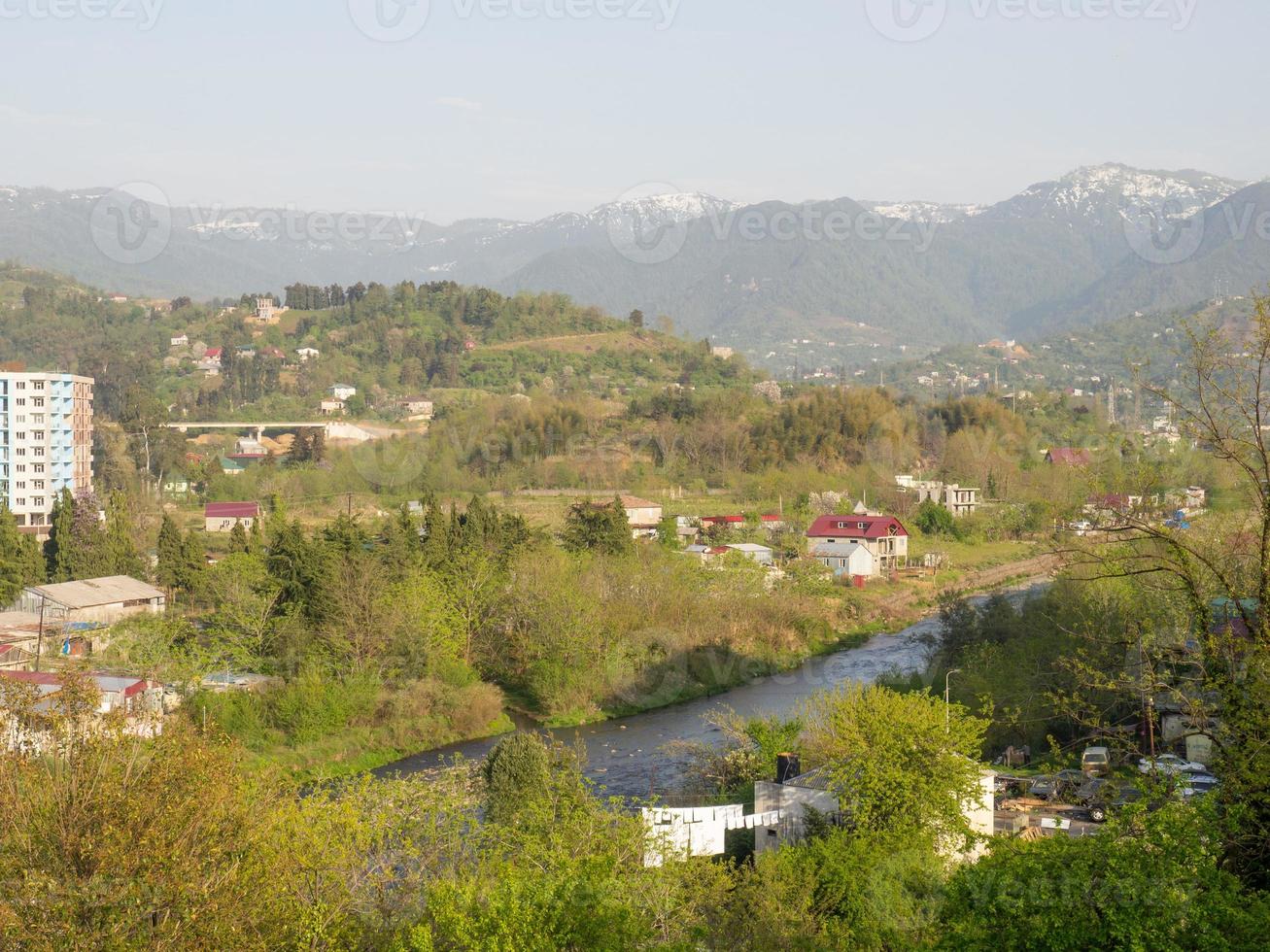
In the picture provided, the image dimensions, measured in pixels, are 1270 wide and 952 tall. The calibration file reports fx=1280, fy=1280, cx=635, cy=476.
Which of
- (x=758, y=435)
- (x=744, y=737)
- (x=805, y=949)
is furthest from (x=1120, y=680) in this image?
(x=758, y=435)

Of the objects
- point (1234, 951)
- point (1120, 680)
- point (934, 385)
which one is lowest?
point (934, 385)

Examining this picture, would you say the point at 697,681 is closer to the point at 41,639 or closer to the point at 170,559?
the point at 41,639

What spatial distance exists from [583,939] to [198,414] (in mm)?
52990

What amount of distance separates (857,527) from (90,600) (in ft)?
57.9

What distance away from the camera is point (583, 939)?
6473 mm

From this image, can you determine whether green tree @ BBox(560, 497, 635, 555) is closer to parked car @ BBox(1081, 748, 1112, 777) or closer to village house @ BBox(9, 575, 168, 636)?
village house @ BBox(9, 575, 168, 636)

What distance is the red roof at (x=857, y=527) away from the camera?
3136 cm

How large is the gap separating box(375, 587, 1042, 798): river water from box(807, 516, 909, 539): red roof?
6352 mm

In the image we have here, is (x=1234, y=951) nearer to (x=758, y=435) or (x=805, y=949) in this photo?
(x=805, y=949)

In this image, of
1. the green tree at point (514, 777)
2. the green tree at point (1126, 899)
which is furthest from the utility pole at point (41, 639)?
the green tree at point (1126, 899)

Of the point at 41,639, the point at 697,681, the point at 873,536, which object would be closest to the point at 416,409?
the point at 873,536

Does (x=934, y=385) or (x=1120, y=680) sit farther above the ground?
(x=1120, y=680)

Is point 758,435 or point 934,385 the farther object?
point 934,385

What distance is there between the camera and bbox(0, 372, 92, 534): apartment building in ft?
106
